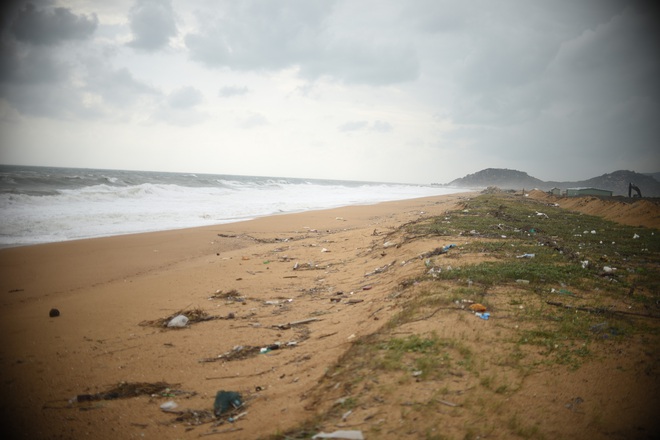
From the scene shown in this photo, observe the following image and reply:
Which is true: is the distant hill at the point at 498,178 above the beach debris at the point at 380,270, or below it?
above

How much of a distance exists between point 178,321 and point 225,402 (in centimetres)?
236

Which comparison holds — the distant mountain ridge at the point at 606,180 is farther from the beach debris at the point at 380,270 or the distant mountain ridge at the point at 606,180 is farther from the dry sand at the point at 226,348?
the dry sand at the point at 226,348

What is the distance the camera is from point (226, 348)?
13.1 feet

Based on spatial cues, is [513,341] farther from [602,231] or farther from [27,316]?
[602,231]

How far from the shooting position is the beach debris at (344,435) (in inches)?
79.7

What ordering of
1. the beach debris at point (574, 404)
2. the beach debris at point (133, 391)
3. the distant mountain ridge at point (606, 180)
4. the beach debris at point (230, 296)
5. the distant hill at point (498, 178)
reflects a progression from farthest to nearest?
the distant hill at point (498, 178), the distant mountain ridge at point (606, 180), the beach debris at point (230, 296), the beach debris at point (133, 391), the beach debris at point (574, 404)

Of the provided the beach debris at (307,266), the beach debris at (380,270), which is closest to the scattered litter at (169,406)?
the beach debris at (380,270)

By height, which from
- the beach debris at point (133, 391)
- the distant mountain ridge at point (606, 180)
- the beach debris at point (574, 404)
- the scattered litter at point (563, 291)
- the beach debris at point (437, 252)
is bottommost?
the beach debris at point (133, 391)

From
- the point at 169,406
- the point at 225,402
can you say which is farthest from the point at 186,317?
the point at 225,402

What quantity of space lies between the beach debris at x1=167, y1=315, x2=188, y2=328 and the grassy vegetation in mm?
2850

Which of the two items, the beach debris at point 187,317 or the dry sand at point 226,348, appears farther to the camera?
the beach debris at point 187,317

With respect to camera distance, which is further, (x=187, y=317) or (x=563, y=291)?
(x=187, y=317)

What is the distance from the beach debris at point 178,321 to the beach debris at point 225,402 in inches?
85.2

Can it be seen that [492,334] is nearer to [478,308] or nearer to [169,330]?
[478,308]
